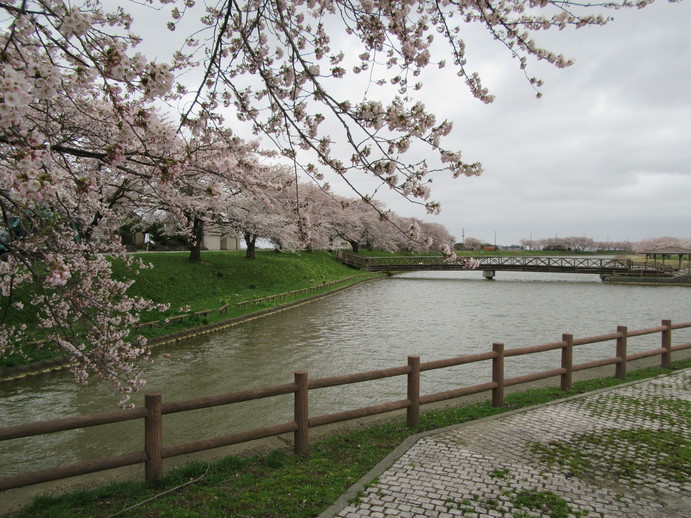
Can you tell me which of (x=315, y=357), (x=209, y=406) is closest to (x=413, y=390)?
(x=209, y=406)

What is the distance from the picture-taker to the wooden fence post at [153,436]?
4.41m

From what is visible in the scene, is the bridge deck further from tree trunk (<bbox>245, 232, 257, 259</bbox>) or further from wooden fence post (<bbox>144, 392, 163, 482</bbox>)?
wooden fence post (<bbox>144, 392, 163, 482</bbox>)

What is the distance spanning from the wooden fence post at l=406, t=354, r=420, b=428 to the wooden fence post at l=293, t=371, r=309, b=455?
156cm

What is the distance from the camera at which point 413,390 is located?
6.03 m

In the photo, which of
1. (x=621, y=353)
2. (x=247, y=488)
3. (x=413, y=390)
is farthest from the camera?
(x=621, y=353)

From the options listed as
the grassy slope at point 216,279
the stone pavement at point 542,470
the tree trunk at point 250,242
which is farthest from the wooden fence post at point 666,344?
the tree trunk at point 250,242

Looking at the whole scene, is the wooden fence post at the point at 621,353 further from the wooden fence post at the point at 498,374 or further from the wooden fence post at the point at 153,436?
the wooden fence post at the point at 153,436

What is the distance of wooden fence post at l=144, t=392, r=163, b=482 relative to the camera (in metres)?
4.41

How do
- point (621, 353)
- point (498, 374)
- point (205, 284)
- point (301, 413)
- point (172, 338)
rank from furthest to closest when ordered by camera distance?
point (205, 284) → point (172, 338) → point (621, 353) → point (498, 374) → point (301, 413)

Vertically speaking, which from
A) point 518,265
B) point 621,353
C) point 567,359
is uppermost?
point 518,265

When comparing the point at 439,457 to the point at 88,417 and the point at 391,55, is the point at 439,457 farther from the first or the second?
the point at 391,55

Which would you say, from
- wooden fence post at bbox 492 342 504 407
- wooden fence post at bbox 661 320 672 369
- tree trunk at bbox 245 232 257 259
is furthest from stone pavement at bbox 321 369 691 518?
tree trunk at bbox 245 232 257 259

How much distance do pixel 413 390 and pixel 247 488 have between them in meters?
2.58

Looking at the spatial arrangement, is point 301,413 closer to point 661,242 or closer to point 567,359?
point 567,359
